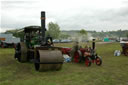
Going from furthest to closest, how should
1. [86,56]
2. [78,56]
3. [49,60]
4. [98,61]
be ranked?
[78,56], [86,56], [98,61], [49,60]

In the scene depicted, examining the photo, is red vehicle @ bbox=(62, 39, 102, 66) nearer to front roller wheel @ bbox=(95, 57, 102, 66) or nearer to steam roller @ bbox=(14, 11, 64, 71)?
front roller wheel @ bbox=(95, 57, 102, 66)

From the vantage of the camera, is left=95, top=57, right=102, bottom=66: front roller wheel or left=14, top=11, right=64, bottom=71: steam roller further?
left=95, top=57, right=102, bottom=66: front roller wheel

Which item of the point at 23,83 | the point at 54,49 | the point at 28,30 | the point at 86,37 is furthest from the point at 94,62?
the point at 23,83

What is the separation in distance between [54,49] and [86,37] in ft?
11.0

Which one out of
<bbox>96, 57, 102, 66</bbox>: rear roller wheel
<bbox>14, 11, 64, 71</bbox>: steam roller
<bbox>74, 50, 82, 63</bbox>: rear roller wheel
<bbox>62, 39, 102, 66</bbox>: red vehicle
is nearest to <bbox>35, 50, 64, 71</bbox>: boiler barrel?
<bbox>14, 11, 64, 71</bbox>: steam roller

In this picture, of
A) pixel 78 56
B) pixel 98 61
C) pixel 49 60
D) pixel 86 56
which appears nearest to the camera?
pixel 49 60

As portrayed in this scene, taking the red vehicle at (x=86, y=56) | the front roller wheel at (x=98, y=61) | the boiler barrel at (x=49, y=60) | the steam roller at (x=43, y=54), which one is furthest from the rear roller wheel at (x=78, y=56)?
the boiler barrel at (x=49, y=60)

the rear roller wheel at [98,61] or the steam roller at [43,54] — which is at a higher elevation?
the steam roller at [43,54]

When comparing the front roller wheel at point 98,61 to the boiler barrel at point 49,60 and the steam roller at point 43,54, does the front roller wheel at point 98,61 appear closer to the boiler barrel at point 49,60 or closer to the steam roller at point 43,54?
the steam roller at point 43,54

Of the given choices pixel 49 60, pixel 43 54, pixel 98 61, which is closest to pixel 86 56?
pixel 98 61

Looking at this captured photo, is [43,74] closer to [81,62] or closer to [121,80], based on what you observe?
[121,80]

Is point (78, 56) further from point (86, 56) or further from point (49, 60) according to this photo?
point (49, 60)

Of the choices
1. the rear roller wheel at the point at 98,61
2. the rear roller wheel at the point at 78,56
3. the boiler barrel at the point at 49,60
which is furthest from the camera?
the rear roller wheel at the point at 78,56

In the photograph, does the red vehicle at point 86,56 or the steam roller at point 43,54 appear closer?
the steam roller at point 43,54
